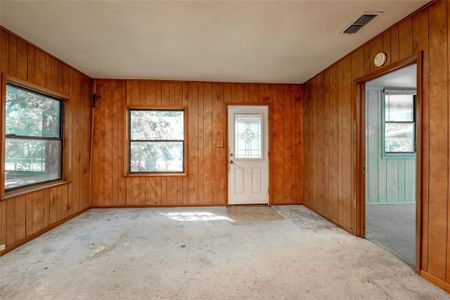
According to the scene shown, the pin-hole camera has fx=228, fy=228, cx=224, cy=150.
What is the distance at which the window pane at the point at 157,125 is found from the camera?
471cm

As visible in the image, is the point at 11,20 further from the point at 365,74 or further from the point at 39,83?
the point at 365,74

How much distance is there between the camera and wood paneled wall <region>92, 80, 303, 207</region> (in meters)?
4.54

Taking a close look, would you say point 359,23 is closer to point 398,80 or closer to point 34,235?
point 398,80

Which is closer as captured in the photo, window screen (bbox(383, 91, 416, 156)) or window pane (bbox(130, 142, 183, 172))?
window pane (bbox(130, 142, 183, 172))

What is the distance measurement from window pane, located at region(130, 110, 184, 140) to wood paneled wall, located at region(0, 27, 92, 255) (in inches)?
34.7

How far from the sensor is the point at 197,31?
8.62ft

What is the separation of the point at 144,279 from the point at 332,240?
2321 millimetres

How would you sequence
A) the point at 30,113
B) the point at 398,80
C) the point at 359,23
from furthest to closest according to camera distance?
the point at 398,80 → the point at 30,113 → the point at 359,23

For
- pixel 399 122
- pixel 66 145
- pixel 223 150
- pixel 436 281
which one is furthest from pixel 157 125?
pixel 399 122

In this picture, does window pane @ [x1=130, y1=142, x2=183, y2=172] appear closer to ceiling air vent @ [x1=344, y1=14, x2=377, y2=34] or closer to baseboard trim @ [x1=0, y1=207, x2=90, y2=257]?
baseboard trim @ [x1=0, y1=207, x2=90, y2=257]

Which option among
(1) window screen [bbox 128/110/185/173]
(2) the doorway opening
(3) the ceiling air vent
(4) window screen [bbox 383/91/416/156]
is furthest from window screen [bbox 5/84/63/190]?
(4) window screen [bbox 383/91/416/156]

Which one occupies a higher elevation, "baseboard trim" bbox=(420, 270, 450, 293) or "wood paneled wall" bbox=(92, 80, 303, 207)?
"wood paneled wall" bbox=(92, 80, 303, 207)

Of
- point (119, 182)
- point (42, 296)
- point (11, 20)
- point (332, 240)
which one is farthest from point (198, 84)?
point (42, 296)

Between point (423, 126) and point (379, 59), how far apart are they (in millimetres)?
986
